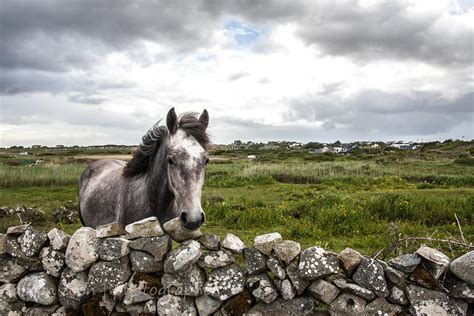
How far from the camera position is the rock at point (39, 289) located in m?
3.89

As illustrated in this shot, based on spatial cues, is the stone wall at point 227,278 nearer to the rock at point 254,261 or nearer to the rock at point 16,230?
the rock at point 254,261

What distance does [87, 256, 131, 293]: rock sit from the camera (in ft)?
12.2

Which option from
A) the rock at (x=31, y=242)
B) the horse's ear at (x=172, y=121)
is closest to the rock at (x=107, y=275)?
the rock at (x=31, y=242)

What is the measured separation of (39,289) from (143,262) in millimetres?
1231

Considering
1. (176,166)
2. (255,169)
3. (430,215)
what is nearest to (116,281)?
(176,166)

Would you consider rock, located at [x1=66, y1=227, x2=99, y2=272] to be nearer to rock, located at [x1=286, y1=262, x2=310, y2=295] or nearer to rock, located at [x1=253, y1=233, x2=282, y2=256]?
rock, located at [x1=253, y1=233, x2=282, y2=256]

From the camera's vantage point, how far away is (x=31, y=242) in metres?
3.97

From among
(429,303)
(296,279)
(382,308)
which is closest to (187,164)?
(296,279)

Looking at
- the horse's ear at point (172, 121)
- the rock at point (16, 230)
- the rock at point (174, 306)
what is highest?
the horse's ear at point (172, 121)

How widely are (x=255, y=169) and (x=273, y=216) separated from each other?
15.4m

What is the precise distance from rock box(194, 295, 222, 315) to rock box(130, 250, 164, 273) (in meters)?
0.56

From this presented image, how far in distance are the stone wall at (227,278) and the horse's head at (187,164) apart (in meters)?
0.24

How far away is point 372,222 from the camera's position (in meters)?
11.2

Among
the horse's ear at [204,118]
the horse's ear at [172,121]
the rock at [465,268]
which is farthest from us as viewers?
the horse's ear at [204,118]
